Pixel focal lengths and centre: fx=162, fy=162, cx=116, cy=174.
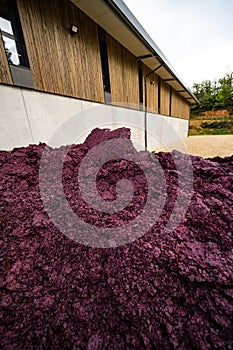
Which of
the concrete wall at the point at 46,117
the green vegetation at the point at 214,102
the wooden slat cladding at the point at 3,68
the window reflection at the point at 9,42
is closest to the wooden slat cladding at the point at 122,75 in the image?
the concrete wall at the point at 46,117

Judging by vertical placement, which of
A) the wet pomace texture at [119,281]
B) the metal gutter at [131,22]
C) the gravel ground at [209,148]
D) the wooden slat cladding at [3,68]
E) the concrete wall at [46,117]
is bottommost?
the gravel ground at [209,148]

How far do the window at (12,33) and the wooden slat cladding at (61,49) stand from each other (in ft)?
0.33

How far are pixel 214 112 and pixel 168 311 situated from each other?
3472 cm

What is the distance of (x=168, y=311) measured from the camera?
0.74m

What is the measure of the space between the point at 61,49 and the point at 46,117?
1.69 m

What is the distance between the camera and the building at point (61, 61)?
2773 mm

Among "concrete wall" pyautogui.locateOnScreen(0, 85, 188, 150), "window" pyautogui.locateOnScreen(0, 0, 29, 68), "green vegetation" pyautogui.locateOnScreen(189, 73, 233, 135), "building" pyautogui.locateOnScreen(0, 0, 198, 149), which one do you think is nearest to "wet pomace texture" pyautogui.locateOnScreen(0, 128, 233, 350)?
"concrete wall" pyautogui.locateOnScreen(0, 85, 188, 150)

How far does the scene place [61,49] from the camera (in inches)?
144

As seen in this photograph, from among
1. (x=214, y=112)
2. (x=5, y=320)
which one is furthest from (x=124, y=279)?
(x=214, y=112)

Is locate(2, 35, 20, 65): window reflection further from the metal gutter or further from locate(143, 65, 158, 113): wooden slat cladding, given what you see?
locate(143, 65, 158, 113): wooden slat cladding

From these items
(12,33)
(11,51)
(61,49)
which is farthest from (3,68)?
(61,49)

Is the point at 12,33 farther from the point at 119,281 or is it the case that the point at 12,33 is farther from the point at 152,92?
the point at 152,92

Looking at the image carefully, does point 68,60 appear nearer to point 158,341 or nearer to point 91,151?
point 91,151

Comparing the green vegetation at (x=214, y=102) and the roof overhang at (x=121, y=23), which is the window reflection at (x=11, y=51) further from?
the green vegetation at (x=214, y=102)
